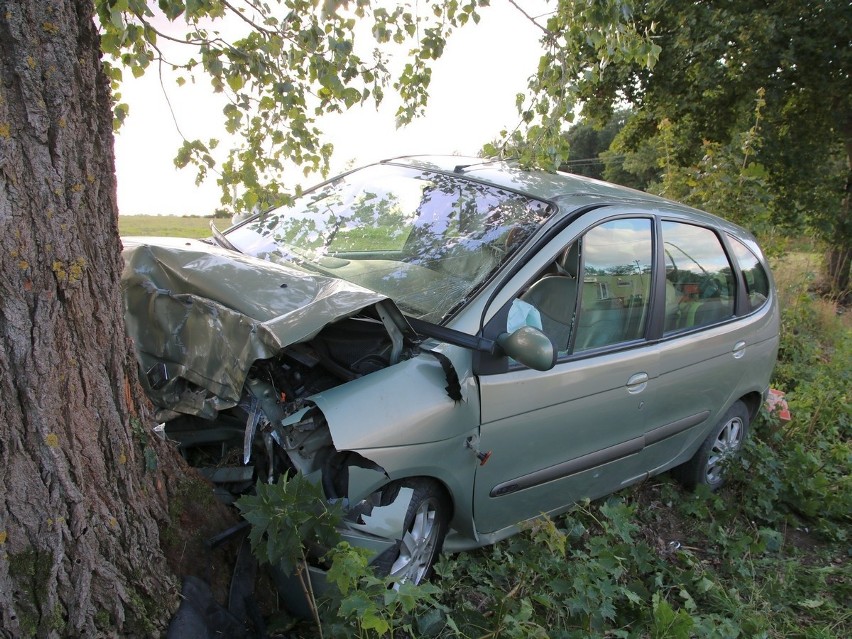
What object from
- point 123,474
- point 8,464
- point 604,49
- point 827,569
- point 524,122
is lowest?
point 827,569

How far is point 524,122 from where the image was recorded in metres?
4.56

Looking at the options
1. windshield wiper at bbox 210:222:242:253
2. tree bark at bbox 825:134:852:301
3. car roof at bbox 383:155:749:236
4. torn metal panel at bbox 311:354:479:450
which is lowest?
tree bark at bbox 825:134:852:301

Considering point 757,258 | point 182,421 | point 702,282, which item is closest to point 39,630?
point 182,421

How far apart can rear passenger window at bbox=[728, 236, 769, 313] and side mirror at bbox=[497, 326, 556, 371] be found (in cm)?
226

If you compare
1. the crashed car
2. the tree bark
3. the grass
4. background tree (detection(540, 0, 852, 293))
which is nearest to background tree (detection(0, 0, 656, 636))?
the crashed car

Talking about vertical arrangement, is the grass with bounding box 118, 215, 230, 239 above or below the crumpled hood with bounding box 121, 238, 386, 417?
below

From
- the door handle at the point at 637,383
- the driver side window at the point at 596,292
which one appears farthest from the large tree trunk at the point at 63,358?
the door handle at the point at 637,383

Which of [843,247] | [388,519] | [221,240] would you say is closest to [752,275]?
[388,519]

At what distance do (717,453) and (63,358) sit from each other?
384cm

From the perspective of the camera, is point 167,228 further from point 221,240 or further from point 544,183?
point 544,183

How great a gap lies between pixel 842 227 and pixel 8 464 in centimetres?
1491

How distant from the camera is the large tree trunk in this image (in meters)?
1.85

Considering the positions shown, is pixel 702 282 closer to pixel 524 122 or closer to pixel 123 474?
pixel 524 122

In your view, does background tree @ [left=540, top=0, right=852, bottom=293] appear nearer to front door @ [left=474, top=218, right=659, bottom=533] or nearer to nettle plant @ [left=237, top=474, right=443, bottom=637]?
front door @ [left=474, top=218, right=659, bottom=533]
